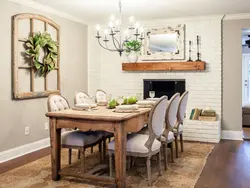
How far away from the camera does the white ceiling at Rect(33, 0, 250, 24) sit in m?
4.70

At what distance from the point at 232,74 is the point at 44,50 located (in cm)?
344

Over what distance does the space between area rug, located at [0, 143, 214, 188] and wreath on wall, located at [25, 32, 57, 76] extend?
4.68 feet

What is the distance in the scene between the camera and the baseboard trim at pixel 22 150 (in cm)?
426

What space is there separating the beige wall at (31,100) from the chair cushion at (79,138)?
1.13 metres

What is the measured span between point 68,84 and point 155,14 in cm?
210

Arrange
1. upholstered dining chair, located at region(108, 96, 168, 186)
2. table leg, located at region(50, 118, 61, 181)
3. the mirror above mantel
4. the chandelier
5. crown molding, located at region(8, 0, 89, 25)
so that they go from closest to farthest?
upholstered dining chair, located at region(108, 96, 168, 186) < table leg, located at region(50, 118, 61, 181) < the chandelier < crown molding, located at region(8, 0, 89, 25) < the mirror above mantel

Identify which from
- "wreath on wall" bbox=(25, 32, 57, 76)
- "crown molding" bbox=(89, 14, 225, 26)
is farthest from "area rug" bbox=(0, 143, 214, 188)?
"crown molding" bbox=(89, 14, 225, 26)

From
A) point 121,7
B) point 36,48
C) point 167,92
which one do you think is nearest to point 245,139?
point 167,92

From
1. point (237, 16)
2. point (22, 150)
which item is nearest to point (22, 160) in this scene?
point (22, 150)

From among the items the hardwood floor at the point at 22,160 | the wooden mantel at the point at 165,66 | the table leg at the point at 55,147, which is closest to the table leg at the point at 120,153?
the table leg at the point at 55,147

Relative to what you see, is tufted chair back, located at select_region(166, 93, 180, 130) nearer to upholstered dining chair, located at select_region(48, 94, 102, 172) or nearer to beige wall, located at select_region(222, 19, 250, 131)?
upholstered dining chair, located at select_region(48, 94, 102, 172)

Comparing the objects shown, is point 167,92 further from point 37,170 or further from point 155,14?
point 37,170

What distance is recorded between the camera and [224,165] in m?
4.03

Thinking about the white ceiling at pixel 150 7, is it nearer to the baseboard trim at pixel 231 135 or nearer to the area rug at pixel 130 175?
the baseboard trim at pixel 231 135
